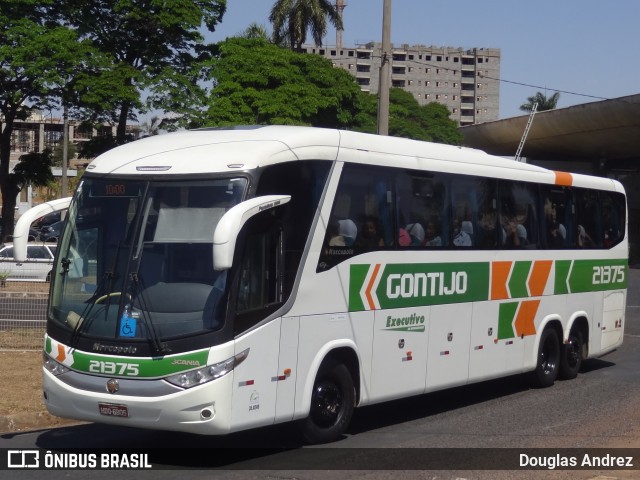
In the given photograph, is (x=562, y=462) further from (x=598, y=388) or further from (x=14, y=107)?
(x=14, y=107)

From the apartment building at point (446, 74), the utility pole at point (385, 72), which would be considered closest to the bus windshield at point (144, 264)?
the utility pole at point (385, 72)

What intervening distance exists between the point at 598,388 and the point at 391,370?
5.30 meters

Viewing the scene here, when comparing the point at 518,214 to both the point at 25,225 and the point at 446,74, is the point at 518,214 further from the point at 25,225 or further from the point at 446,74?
the point at 446,74

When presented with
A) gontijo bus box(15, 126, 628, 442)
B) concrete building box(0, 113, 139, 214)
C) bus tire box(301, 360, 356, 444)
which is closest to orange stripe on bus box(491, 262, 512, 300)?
gontijo bus box(15, 126, 628, 442)

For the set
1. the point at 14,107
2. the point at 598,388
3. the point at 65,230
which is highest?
the point at 14,107

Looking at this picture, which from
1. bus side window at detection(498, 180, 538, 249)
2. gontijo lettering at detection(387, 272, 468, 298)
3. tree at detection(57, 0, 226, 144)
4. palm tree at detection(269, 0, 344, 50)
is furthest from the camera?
palm tree at detection(269, 0, 344, 50)

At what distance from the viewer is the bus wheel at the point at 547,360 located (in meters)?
15.4

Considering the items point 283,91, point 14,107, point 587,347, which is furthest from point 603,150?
point 587,347

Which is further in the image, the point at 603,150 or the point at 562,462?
the point at 603,150

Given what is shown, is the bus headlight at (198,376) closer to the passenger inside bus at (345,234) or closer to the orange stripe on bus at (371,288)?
the passenger inside bus at (345,234)

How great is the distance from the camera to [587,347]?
1689 cm

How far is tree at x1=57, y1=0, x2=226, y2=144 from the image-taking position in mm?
38125

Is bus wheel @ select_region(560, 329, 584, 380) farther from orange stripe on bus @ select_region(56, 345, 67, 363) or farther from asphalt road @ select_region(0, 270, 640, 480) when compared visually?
orange stripe on bus @ select_region(56, 345, 67, 363)

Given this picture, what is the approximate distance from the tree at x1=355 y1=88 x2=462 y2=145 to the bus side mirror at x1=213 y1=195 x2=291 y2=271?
46413mm
